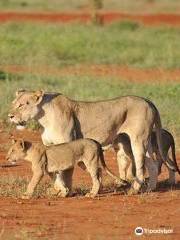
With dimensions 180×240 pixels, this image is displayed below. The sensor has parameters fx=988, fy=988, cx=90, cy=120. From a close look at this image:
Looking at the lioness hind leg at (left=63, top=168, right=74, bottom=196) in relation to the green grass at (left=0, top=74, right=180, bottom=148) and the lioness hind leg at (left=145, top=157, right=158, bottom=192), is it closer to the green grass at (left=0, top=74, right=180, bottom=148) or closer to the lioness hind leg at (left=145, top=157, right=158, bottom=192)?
the lioness hind leg at (left=145, top=157, right=158, bottom=192)

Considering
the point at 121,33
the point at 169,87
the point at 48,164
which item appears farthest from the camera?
the point at 121,33

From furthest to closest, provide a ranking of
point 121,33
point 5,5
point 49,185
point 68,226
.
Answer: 1. point 5,5
2. point 121,33
3. point 49,185
4. point 68,226

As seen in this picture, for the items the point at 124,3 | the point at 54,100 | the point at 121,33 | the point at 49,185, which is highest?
the point at 54,100

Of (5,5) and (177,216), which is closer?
(177,216)

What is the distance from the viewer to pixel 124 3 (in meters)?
77.4

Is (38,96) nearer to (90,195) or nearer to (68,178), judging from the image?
(68,178)

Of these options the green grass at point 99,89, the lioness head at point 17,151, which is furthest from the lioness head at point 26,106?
the green grass at point 99,89

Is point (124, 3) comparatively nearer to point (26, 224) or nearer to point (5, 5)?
point (5, 5)

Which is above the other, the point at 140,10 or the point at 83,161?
the point at 83,161

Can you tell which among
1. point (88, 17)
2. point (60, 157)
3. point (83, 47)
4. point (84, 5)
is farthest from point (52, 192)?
point (84, 5)

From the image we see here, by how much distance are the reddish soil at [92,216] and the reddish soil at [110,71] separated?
15204mm

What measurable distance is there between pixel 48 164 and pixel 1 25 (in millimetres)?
31374

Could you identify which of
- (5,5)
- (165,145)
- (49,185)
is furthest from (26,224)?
→ (5,5)

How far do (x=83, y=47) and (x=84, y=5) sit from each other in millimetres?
41217
